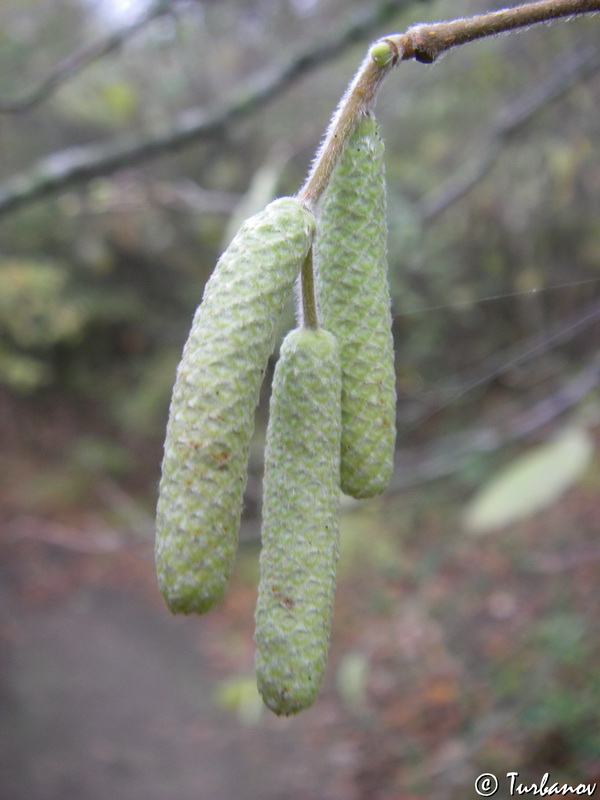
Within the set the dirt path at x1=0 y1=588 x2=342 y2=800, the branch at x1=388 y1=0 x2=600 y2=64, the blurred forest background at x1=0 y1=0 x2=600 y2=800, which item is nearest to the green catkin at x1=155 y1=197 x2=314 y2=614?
the branch at x1=388 y1=0 x2=600 y2=64

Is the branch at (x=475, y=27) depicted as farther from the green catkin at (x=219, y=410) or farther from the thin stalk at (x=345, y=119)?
the green catkin at (x=219, y=410)

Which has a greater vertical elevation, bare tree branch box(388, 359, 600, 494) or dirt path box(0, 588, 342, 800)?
bare tree branch box(388, 359, 600, 494)

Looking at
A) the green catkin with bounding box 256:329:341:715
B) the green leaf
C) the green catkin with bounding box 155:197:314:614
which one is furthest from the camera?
the green leaf

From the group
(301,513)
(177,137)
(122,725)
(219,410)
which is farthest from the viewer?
(122,725)

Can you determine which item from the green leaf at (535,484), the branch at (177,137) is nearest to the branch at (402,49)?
the green leaf at (535,484)

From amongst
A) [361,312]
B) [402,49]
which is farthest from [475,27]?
[361,312]

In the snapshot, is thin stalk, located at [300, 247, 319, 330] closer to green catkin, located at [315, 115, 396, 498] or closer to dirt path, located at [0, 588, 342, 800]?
green catkin, located at [315, 115, 396, 498]

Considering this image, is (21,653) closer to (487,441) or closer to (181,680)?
(181,680)

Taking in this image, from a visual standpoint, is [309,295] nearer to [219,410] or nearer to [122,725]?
[219,410]
